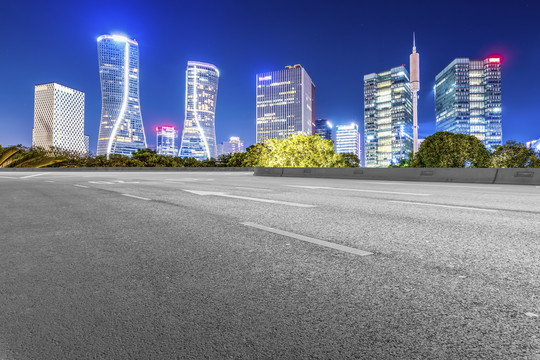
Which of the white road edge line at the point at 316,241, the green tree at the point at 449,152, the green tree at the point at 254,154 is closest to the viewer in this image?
the white road edge line at the point at 316,241

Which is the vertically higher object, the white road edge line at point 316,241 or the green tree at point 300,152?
the green tree at point 300,152

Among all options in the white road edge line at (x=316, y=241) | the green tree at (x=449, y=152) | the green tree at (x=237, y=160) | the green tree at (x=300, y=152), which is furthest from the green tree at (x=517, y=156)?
the white road edge line at (x=316, y=241)

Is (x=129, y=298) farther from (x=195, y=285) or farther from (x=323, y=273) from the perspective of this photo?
(x=323, y=273)

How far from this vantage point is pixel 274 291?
2.65 metres

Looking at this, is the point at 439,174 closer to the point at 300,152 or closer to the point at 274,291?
the point at 274,291

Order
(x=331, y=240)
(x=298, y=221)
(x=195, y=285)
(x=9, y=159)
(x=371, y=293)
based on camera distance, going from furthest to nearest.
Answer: (x=9, y=159) → (x=298, y=221) → (x=331, y=240) → (x=195, y=285) → (x=371, y=293)

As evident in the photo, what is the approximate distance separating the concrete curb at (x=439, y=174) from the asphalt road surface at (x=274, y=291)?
1357 cm

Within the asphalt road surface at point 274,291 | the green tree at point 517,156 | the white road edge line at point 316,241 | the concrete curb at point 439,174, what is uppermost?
the green tree at point 517,156

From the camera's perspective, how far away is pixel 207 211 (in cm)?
685

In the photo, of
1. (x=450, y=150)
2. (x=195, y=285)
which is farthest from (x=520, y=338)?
(x=450, y=150)

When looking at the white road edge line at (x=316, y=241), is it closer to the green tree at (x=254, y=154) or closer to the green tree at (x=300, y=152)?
the green tree at (x=300, y=152)

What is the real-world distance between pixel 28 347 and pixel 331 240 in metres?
3.01

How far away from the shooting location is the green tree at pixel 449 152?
6725 centimetres

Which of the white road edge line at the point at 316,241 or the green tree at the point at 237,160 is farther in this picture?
the green tree at the point at 237,160
